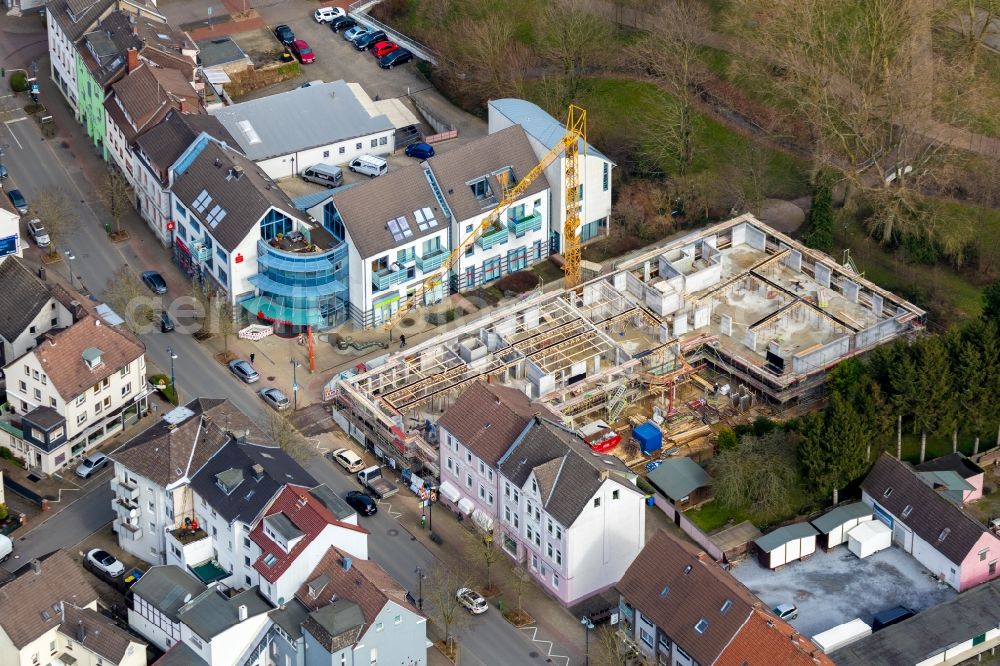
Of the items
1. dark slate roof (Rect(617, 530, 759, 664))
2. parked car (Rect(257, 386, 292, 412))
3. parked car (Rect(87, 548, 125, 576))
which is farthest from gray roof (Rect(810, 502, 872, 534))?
parked car (Rect(87, 548, 125, 576))

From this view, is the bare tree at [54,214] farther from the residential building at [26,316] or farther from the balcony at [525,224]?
the balcony at [525,224]

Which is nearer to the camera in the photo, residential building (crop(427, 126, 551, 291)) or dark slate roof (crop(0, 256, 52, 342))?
dark slate roof (crop(0, 256, 52, 342))

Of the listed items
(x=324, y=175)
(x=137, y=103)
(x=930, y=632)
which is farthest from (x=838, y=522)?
(x=137, y=103)

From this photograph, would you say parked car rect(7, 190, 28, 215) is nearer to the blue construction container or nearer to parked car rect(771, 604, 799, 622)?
the blue construction container

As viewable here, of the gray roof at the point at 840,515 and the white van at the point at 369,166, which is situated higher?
the white van at the point at 369,166

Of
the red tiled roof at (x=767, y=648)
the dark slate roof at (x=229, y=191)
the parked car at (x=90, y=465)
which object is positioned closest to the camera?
the red tiled roof at (x=767, y=648)

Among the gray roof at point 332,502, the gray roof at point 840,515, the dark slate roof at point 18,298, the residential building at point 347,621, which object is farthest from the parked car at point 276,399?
the gray roof at point 840,515
